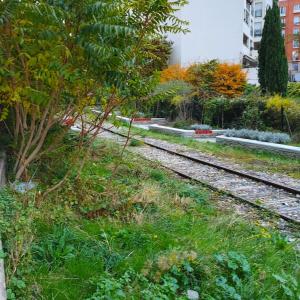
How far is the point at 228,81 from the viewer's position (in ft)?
94.0

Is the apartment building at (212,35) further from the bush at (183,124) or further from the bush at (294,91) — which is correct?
the bush at (183,124)

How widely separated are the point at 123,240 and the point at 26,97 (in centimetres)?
242

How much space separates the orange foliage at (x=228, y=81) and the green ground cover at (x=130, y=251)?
2306 cm

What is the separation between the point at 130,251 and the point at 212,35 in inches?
1653

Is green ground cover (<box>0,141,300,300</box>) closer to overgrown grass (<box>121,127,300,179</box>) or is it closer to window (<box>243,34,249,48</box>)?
overgrown grass (<box>121,127,300,179</box>)

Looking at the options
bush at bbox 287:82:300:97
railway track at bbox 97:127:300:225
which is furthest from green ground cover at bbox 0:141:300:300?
bush at bbox 287:82:300:97

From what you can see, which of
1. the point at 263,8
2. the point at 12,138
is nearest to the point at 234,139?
the point at 12,138

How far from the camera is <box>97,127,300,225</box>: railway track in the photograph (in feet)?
25.1

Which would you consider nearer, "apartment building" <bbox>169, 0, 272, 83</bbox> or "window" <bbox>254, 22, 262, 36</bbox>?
"apartment building" <bbox>169, 0, 272, 83</bbox>

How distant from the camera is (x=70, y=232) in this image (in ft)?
14.8

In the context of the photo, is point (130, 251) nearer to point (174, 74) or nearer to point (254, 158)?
point (254, 158)

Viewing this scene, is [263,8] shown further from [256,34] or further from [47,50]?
[47,50]

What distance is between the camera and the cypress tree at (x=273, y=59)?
23.9m

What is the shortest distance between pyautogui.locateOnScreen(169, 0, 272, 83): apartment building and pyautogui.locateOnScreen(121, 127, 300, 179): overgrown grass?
2556 centimetres
